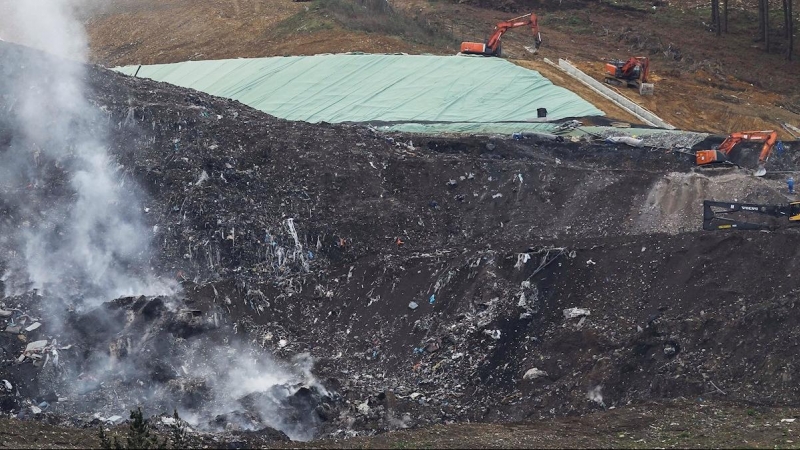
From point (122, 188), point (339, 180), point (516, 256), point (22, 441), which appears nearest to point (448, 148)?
point (339, 180)

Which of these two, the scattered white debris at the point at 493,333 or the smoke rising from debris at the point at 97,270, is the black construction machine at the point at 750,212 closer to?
the scattered white debris at the point at 493,333

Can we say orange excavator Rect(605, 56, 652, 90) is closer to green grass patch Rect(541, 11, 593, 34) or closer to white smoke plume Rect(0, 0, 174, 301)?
green grass patch Rect(541, 11, 593, 34)

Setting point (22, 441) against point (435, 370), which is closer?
point (22, 441)

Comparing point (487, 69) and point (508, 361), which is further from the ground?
point (487, 69)

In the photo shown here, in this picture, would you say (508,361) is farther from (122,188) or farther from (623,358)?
(122,188)

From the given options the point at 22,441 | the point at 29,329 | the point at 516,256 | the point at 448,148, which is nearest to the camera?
the point at 22,441

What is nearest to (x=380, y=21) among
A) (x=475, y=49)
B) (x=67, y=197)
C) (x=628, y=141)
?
(x=475, y=49)
